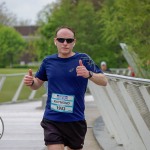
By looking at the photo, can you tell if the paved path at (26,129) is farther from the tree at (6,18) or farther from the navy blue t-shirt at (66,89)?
the tree at (6,18)

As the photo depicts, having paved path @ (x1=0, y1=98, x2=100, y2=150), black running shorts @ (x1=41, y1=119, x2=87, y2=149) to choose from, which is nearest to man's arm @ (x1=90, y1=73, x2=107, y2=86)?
black running shorts @ (x1=41, y1=119, x2=87, y2=149)

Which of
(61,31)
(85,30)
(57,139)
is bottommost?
(85,30)

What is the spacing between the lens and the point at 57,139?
5.14m

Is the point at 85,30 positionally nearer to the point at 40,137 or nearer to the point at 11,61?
the point at 40,137

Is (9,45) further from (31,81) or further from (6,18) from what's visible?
(31,81)

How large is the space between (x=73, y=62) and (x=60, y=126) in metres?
0.64

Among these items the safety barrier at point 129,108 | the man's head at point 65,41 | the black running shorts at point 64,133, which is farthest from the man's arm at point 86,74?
the safety barrier at point 129,108

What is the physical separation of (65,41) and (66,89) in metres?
0.48

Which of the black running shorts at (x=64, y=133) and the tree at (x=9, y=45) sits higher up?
the black running shorts at (x=64, y=133)

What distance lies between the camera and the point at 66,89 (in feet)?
16.9

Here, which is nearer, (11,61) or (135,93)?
(135,93)

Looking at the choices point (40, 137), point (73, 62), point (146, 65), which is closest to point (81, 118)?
point (73, 62)

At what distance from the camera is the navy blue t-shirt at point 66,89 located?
5.14m

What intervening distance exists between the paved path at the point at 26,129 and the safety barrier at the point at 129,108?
80cm
